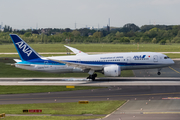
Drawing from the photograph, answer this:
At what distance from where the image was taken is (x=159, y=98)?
3131 centimetres

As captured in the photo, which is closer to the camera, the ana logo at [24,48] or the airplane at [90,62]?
the airplane at [90,62]

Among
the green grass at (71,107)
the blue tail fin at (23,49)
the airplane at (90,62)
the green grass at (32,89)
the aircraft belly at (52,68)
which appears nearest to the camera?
the green grass at (71,107)

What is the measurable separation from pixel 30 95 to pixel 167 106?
17032 mm

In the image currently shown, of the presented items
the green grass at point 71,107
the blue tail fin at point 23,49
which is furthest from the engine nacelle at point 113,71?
the green grass at point 71,107

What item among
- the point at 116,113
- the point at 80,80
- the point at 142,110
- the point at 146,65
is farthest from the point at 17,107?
the point at 146,65

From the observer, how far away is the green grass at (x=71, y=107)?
1009 inches

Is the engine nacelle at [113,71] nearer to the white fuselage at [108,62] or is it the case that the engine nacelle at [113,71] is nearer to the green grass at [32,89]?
the white fuselage at [108,62]

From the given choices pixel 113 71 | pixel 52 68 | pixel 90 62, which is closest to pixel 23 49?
pixel 52 68

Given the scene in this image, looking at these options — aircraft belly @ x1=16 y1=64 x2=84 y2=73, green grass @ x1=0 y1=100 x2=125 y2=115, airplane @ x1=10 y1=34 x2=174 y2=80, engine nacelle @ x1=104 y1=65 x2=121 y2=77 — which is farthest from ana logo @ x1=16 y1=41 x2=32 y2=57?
green grass @ x1=0 y1=100 x2=125 y2=115

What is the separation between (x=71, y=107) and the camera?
27.8 meters

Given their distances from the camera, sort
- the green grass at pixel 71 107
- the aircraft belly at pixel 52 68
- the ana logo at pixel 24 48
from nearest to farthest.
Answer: the green grass at pixel 71 107
the ana logo at pixel 24 48
the aircraft belly at pixel 52 68

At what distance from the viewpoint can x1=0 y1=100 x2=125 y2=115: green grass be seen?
25641mm

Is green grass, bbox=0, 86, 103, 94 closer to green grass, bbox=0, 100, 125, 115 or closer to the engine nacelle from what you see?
the engine nacelle

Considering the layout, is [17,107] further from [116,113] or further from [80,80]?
[80,80]
